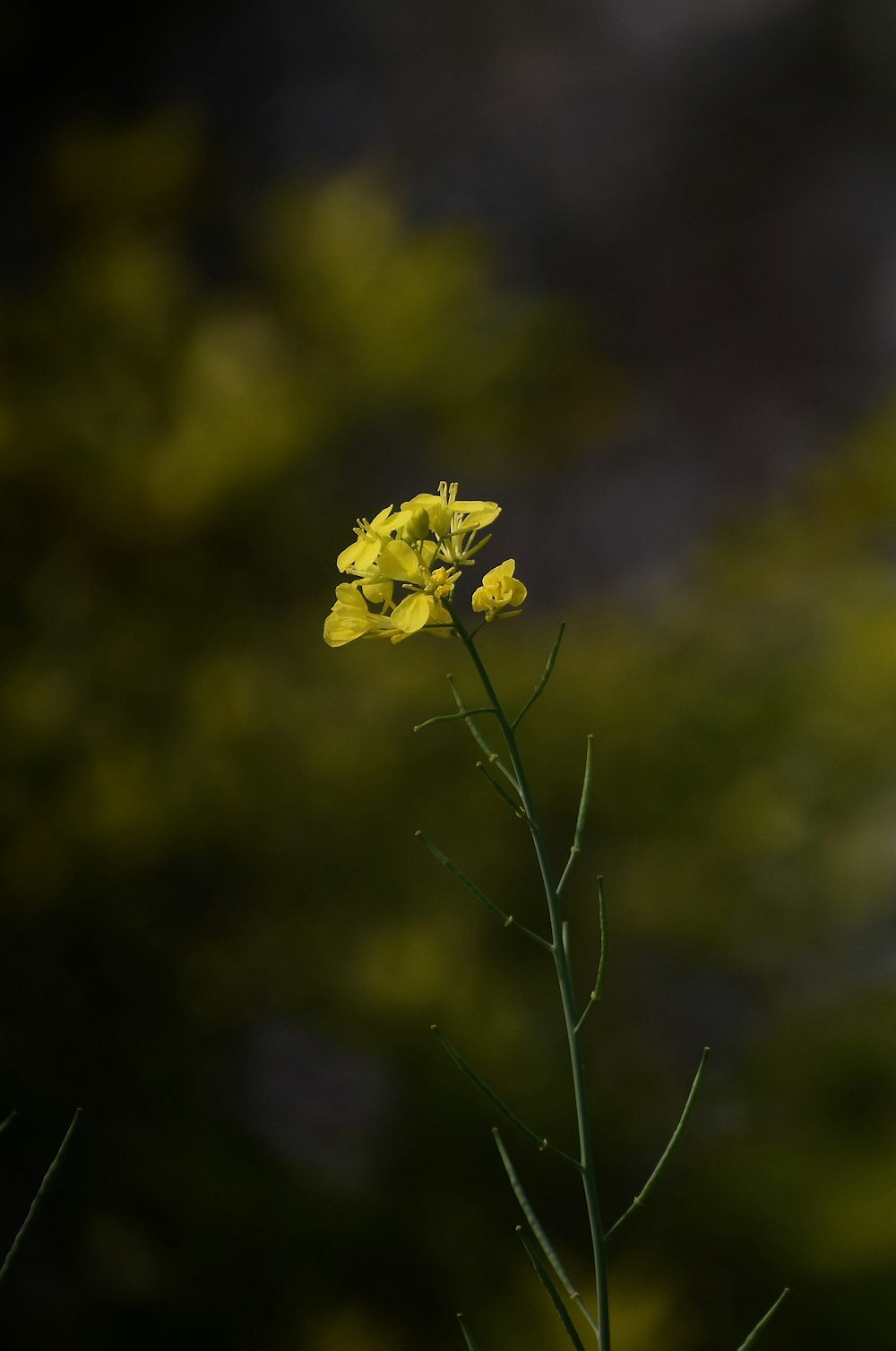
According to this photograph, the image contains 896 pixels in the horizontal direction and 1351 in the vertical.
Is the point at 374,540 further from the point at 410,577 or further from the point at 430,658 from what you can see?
the point at 430,658

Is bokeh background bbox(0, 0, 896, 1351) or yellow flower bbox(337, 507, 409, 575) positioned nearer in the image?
yellow flower bbox(337, 507, 409, 575)

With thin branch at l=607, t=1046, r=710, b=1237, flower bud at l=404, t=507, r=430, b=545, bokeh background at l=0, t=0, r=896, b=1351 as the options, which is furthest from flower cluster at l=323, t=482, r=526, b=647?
bokeh background at l=0, t=0, r=896, b=1351

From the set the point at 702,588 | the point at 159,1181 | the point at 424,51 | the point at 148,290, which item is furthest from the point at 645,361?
the point at 159,1181

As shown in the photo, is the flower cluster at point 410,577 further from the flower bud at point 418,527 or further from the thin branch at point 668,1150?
the thin branch at point 668,1150

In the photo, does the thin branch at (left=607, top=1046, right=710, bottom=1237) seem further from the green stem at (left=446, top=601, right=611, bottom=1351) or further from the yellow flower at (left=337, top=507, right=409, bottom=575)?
the yellow flower at (left=337, top=507, right=409, bottom=575)

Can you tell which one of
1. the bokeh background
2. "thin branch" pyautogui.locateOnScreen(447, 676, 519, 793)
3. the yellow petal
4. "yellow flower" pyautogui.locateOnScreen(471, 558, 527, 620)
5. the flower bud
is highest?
the bokeh background

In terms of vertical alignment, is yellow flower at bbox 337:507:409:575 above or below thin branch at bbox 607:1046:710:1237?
above
